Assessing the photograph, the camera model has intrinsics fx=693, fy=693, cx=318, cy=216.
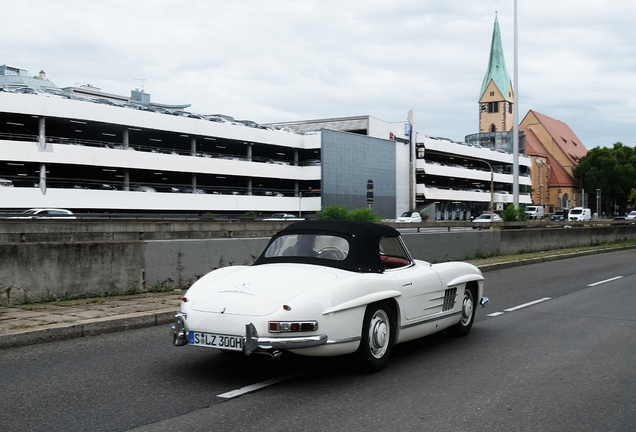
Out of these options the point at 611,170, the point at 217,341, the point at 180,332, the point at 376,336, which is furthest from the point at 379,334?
the point at 611,170

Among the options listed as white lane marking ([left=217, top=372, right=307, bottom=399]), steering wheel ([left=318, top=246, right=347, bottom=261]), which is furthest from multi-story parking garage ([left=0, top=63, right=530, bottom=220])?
white lane marking ([left=217, top=372, right=307, bottom=399])

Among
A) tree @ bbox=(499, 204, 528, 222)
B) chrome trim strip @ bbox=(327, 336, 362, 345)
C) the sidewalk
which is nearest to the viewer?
chrome trim strip @ bbox=(327, 336, 362, 345)

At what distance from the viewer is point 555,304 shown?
37.1 ft

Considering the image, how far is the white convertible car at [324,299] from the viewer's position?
5.53 metres

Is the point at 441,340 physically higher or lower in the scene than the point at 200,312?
lower

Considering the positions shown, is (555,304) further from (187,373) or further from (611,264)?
(611,264)

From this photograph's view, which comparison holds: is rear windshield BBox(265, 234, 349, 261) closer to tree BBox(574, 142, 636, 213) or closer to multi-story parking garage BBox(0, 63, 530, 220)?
multi-story parking garage BBox(0, 63, 530, 220)

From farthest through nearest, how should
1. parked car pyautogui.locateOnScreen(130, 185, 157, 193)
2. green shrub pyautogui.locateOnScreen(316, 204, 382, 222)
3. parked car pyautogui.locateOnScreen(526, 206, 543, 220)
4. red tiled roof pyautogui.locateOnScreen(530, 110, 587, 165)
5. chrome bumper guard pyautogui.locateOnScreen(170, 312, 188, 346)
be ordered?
red tiled roof pyautogui.locateOnScreen(530, 110, 587, 165) → parked car pyautogui.locateOnScreen(526, 206, 543, 220) → parked car pyautogui.locateOnScreen(130, 185, 157, 193) → green shrub pyautogui.locateOnScreen(316, 204, 382, 222) → chrome bumper guard pyautogui.locateOnScreen(170, 312, 188, 346)

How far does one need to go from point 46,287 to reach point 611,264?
676 inches

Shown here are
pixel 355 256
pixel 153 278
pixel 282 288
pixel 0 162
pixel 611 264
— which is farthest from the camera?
pixel 0 162

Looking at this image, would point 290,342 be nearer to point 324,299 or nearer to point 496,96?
point 324,299

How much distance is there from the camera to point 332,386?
5.73m

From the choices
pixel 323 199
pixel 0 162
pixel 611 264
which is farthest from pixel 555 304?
pixel 323 199

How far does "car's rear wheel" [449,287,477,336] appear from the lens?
800 cm
